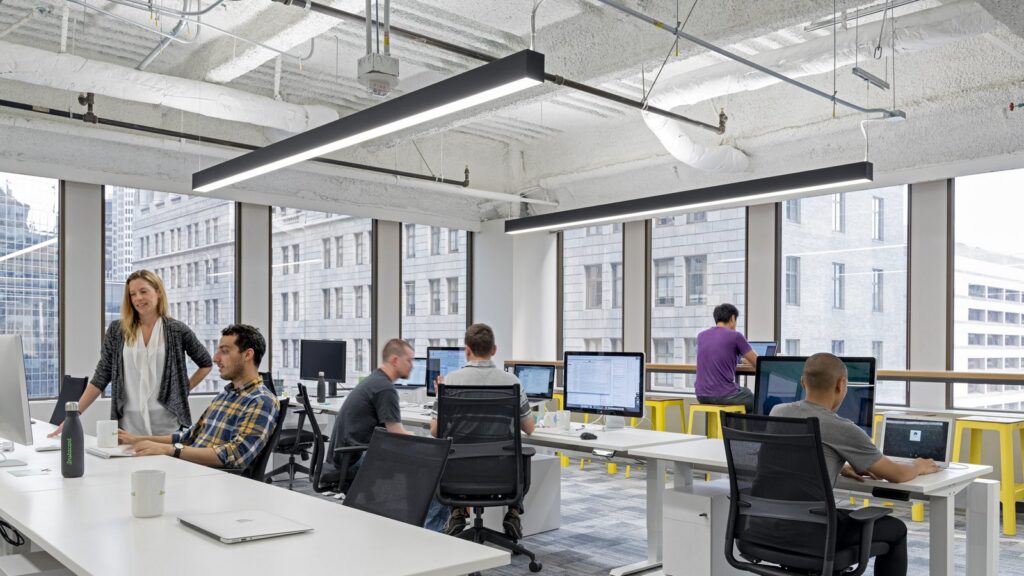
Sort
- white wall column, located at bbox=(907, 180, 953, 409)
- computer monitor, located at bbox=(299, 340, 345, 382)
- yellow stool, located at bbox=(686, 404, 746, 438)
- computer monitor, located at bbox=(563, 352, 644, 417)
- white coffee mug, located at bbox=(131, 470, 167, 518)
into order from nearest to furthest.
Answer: white coffee mug, located at bbox=(131, 470, 167, 518), computer monitor, located at bbox=(563, 352, 644, 417), yellow stool, located at bbox=(686, 404, 746, 438), white wall column, located at bbox=(907, 180, 953, 409), computer monitor, located at bbox=(299, 340, 345, 382)

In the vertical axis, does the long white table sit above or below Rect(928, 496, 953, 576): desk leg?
above

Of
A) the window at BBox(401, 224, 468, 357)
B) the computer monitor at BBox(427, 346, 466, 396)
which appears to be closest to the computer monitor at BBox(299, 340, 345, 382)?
the computer monitor at BBox(427, 346, 466, 396)

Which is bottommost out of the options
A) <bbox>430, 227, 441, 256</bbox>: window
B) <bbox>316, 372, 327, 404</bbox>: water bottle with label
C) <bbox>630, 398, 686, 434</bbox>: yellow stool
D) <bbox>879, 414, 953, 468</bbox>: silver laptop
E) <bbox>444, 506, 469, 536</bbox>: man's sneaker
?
<bbox>444, 506, 469, 536</bbox>: man's sneaker

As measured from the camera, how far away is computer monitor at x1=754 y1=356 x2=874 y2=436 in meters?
3.51

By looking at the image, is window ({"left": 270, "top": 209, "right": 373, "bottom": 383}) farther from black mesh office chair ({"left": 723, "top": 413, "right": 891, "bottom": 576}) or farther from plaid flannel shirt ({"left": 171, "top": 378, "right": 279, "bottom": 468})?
black mesh office chair ({"left": 723, "top": 413, "right": 891, "bottom": 576})

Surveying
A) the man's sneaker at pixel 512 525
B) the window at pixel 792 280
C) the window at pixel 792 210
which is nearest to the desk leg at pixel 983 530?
the man's sneaker at pixel 512 525

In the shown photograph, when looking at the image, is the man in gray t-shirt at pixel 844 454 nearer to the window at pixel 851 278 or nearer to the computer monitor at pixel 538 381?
the computer monitor at pixel 538 381

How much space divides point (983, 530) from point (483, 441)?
84.8 inches

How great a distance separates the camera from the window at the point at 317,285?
8.53 meters

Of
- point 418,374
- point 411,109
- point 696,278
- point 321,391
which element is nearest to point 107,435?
point 411,109

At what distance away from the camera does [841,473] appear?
308 centimetres

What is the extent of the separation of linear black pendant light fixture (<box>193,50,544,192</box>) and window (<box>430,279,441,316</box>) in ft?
14.8

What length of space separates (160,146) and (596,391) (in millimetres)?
4242

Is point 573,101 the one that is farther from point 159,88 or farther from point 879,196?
point 159,88
